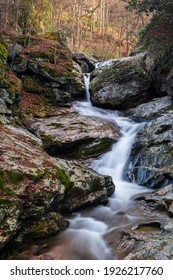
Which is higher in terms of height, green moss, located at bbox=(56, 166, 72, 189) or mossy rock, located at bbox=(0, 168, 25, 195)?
mossy rock, located at bbox=(0, 168, 25, 195)

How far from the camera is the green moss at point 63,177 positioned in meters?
7.19

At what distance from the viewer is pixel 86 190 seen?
25.2 feet

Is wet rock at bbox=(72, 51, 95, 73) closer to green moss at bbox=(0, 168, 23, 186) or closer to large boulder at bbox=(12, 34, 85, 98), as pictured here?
large boulder at bbox=(12, 34, 85, 98)

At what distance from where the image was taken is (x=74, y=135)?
37.8 ft

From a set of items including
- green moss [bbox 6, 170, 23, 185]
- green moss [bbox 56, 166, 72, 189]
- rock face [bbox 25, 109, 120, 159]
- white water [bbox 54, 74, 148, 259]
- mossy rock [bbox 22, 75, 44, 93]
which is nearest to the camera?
white water [bbox 54, 74, 148, 259]

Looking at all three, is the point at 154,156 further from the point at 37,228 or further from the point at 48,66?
the point at 48,66

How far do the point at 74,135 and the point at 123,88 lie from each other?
5.15 metres

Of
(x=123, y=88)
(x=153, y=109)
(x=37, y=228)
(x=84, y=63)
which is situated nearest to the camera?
(x=37, y=228)

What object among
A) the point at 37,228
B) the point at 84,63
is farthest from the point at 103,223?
the point at 84,63

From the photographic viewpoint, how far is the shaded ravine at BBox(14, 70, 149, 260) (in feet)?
18.9

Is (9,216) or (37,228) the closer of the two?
(9,216)

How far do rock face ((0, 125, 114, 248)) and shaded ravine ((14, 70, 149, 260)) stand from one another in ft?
0.99

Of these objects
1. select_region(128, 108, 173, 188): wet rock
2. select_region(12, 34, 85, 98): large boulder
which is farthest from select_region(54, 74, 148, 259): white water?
select_region(12, 34, 85, 98): large boulder
